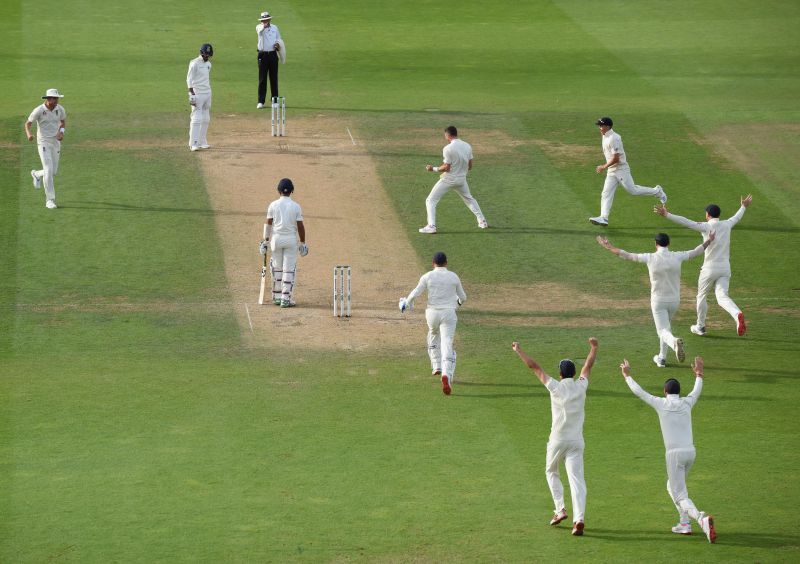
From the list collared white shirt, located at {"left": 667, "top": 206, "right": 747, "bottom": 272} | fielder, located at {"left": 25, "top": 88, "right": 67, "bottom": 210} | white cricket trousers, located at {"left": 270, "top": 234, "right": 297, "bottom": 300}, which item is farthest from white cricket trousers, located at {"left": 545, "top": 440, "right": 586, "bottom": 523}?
fielder, located at {"left": 25, "top": 88, "right": 67, "bottom": 210}

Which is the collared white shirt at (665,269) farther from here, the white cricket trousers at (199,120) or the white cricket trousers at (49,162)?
the white cricket trousers at (199,120)

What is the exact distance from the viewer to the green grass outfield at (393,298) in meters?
15.6

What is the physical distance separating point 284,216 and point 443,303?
13.6 ft

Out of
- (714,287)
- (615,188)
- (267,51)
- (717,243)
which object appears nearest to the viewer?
(717,243)

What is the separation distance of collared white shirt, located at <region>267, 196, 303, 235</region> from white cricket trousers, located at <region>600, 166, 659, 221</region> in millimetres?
7003

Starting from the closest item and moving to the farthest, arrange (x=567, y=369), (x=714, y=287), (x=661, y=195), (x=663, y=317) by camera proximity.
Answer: (x=567, y=369), (x=663, y=317), (x=714, y=287), (x=661, y=195)

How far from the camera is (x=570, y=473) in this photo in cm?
1522

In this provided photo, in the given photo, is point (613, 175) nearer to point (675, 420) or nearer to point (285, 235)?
point (285, 235)

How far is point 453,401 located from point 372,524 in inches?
160

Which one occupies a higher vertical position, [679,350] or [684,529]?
[679,350]

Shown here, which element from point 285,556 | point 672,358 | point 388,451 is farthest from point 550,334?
point 285,556

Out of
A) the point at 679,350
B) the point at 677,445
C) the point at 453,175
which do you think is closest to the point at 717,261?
the point at 679,350

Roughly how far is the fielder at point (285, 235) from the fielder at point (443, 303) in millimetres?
3458

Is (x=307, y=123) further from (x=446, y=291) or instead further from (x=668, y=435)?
(x=668, y=435)
